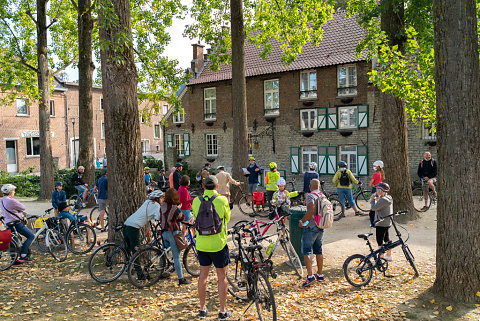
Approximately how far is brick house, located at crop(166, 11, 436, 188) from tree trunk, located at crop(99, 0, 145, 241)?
49.6 ft

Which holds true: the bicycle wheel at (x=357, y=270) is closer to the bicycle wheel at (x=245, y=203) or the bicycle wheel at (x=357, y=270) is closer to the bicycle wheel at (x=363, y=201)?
the bicycle wheel at (x=363, y=201)

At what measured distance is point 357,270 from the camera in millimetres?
7062

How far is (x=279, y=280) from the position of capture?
7.52m

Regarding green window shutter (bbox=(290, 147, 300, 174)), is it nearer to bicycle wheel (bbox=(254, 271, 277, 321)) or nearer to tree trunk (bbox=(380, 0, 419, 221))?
tree trunk (bbox=(380, 0, 419, 221))

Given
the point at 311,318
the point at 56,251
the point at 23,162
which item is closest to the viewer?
the point at 311,318

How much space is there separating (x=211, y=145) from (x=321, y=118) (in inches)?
372

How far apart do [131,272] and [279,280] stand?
265cm

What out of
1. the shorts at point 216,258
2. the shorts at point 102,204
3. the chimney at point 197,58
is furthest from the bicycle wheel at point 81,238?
the chimney at point 197,58

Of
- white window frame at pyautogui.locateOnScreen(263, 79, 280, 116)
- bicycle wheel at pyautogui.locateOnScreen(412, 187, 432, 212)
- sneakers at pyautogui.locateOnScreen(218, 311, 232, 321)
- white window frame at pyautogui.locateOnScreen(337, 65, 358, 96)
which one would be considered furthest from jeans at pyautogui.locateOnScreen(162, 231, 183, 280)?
white window frame at pyautogui.locateOnScreen(263, 79, 280, 116)

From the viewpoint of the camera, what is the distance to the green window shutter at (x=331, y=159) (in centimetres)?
2402

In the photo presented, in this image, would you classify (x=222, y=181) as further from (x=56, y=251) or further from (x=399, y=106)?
(x=399, y=106)

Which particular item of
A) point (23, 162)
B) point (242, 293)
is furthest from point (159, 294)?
point (23, 162)

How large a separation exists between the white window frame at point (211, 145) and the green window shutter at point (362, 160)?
36.3 feet

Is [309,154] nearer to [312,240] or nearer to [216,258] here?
[312,240]
